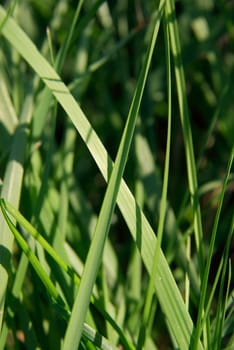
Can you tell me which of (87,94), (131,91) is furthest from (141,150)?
(87,94)

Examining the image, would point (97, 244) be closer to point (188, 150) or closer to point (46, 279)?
point (46, 279)

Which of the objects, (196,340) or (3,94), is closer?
(196,340)

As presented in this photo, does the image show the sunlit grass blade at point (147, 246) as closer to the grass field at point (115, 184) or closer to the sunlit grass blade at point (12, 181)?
the grass field at point (115, 184)

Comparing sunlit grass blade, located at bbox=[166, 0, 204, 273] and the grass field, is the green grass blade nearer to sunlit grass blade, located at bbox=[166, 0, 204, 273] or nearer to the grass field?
the grass field

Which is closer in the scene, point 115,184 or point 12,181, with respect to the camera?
point 115,184

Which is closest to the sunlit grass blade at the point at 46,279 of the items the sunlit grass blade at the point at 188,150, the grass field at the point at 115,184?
the grass field at the point at 115,184

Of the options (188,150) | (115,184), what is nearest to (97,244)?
(115,184)

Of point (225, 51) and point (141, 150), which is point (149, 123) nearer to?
point (141, 150)

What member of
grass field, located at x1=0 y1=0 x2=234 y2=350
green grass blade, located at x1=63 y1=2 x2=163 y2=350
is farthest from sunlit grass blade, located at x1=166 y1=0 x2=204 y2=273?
green grass blade, located at x1=63 y1=2 x2=163 y2=350

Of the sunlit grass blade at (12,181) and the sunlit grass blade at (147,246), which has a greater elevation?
the sunlit grass blade at (12,181)
